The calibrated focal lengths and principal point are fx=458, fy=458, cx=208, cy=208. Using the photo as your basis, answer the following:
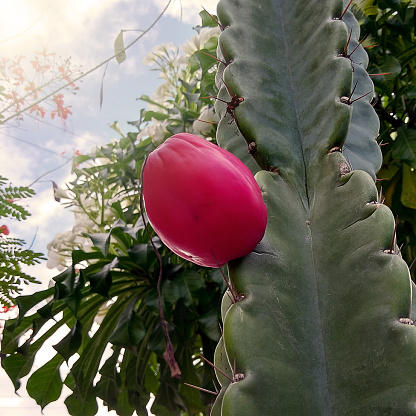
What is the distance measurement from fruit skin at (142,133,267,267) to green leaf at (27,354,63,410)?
0.74m

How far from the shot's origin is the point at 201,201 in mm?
356

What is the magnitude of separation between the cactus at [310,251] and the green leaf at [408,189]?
0.36 m

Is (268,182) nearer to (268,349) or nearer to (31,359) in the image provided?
(268,349)

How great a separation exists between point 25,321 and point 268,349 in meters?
0.74

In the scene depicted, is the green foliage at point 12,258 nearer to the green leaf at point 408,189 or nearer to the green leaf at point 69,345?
the green leaf at point 69,345

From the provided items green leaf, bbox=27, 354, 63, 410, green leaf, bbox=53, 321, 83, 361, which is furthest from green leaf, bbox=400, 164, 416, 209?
green leaf, bbox=27, 354, 63, 410

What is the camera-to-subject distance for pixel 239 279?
369 millimetres

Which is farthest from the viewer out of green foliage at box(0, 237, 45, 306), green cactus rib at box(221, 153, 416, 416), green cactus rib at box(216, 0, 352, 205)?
green foliage at box(0, 237, 45, 306)

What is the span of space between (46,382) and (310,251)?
0.80m

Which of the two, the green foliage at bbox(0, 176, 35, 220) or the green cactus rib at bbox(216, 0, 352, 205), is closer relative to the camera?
the green cactus rib at bbox(216, 0, 352, 205)

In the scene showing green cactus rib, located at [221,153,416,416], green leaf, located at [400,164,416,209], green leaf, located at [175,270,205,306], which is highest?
green cactus rib, located at [221,153,416,416]

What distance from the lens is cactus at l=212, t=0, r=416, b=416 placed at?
328 millimetres

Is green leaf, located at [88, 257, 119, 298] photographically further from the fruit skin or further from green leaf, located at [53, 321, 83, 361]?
the fruit skin

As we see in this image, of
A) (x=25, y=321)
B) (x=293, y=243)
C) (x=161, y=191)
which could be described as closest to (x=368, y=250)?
(x=293, y=243)
